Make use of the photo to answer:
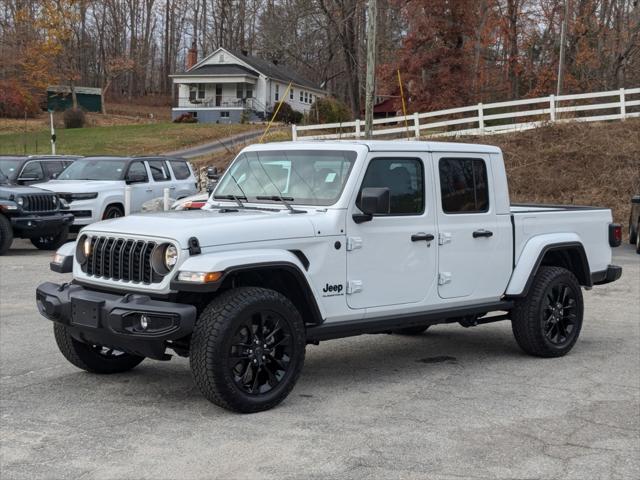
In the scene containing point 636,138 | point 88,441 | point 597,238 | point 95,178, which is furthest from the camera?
point 636,138

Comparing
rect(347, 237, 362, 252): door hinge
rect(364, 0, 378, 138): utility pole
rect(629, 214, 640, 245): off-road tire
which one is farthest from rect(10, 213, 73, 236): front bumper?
rect(629, 214, 640, 245): off-road tire

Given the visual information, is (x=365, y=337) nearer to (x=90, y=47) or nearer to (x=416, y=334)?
(x=416, y=334)

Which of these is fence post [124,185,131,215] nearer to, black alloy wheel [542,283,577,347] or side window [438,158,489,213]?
side window [438,158,489,213]

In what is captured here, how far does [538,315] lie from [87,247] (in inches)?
155

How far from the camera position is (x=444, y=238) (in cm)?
731

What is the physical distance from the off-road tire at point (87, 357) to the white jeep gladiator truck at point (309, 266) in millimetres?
11

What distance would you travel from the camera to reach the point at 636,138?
27.0 m

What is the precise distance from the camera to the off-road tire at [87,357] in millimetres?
6973

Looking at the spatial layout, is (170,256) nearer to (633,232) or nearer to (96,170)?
(96,170)

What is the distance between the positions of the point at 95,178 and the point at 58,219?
8.13ft

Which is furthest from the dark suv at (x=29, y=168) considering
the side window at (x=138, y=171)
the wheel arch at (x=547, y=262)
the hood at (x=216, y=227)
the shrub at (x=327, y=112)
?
the shrub at (x=327, y=112)

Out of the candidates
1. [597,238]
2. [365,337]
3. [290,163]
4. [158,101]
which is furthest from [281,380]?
[158,101]

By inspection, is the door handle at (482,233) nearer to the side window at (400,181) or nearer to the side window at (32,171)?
the side window at (400,181)

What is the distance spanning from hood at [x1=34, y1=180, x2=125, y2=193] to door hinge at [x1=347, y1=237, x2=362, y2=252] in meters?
12.5
